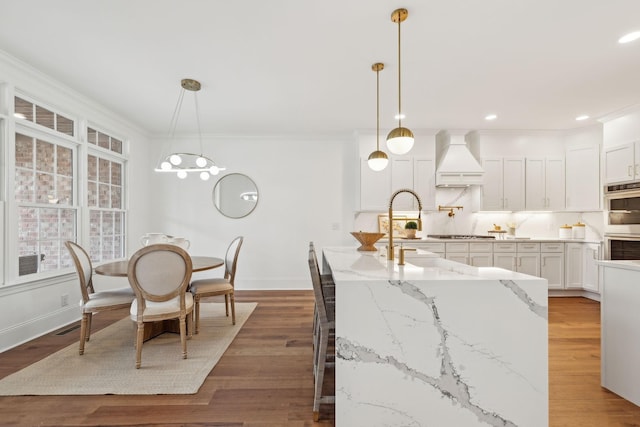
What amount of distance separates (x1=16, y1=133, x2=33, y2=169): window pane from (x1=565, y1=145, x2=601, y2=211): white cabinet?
7.03 metres

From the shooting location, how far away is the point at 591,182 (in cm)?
460

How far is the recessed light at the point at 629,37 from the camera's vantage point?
2.40 metres

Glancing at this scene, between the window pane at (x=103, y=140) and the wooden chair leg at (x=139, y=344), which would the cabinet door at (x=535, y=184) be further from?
the window pane at (x=103, y=140)

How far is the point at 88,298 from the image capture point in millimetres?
2744

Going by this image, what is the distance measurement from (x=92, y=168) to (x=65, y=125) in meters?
0.63

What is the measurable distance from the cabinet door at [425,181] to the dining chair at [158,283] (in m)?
3.68

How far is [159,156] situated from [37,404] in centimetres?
412

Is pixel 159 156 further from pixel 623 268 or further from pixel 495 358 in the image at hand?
pixel 623 268

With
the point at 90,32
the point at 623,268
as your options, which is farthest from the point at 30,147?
the point at 623,268

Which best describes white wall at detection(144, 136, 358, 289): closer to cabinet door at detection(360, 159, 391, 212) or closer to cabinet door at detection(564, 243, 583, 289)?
cabinet door at detection(360, 159, 391, 212)

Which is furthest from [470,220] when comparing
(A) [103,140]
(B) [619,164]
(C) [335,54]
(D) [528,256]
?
(A) [103,140]

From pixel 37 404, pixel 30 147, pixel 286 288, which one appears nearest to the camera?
pixel 37 404

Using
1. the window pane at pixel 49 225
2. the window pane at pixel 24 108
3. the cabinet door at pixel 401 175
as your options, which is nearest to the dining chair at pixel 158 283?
the window pane at pixel 49 225

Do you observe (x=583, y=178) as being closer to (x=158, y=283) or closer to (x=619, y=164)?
(x=619, y=164)
